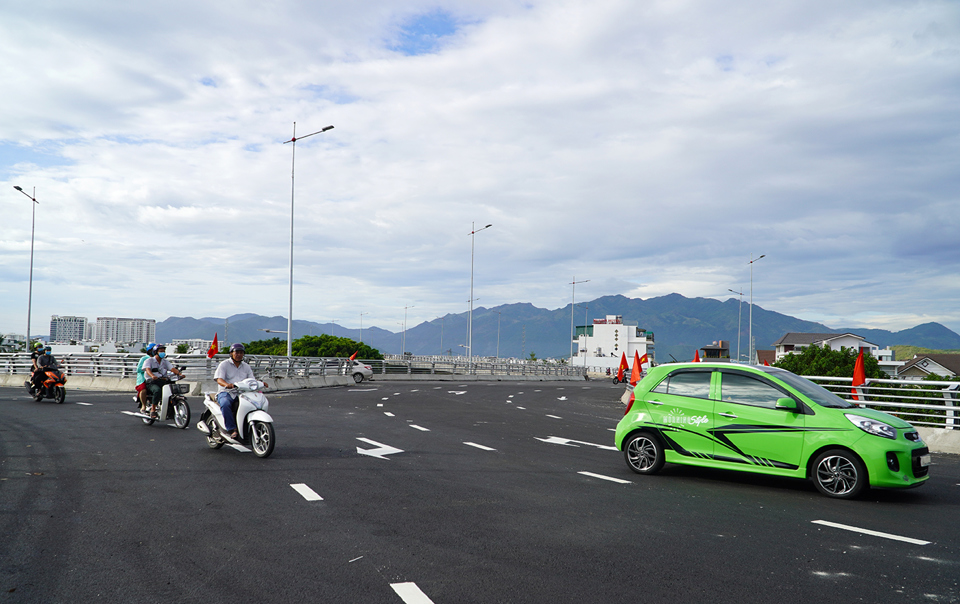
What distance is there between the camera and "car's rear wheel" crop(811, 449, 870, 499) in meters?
8.22

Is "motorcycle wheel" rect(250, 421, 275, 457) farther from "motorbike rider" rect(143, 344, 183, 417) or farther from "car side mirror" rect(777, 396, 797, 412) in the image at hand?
"car side mirror" rect(777, 396, 797, 412)

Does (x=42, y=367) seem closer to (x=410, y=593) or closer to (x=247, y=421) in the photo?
(x=247, y=421)

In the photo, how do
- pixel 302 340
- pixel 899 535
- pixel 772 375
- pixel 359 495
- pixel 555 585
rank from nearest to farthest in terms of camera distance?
pixel 555 585 < pixel 899 535 < pixel 359 495 < pixel 772 375 < pixel 302 340

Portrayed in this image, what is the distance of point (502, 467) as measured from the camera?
1038 centimetres

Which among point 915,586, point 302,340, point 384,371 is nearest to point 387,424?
point 915,586

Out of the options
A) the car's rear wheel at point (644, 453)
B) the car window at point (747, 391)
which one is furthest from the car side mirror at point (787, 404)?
the car's rear wheel at point (644, 453)

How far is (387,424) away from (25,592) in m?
11.8

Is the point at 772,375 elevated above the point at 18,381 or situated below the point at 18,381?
above

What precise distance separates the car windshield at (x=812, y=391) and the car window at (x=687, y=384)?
0.81 m

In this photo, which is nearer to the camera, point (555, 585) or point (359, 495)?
point (555, 585)

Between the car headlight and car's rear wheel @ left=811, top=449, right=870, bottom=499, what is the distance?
1.14ft

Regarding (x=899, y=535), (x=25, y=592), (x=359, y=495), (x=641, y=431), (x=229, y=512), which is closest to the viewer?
(x=25, y=592)

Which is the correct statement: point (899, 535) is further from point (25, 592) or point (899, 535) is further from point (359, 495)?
point (25, 592)

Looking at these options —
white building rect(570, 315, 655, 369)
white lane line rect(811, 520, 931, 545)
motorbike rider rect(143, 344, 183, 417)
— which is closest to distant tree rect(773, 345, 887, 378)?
motorbike rider rect(143, 344, 183, 417)
